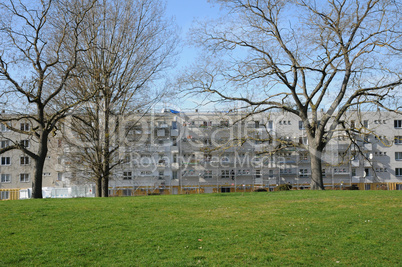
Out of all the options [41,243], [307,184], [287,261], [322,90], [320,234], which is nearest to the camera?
[287,261]

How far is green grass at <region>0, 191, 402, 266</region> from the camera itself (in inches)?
306

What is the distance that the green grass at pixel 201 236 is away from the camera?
25.5 ft

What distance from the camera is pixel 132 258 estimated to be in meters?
7.71

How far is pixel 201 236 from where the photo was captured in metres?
9.15

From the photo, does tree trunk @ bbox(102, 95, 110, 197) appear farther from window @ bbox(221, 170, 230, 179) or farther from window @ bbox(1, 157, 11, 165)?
window @ bbox(1, 157, 11, 165)

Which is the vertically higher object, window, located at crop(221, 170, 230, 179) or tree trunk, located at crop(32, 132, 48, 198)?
tree trunk, located at crop(32, 132, 48, 198)

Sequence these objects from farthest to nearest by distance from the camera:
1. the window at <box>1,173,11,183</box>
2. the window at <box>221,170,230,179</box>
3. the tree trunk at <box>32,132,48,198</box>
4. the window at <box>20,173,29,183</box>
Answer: the window at <box>221,170,230,179</box>
the window at <box>1,173,11,183</box>
the window at <box>20,173,29,183</box>
the tree trunk at <box>32,132,48,198</box>

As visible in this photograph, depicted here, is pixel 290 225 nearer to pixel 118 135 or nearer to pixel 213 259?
pixel 213 259

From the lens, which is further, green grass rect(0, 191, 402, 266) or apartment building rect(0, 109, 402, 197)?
apartment building rect(0, 109, 402, 197)

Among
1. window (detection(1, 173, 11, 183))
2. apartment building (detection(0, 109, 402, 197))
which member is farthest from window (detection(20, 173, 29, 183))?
window (detection(1, 173, 11, 183))

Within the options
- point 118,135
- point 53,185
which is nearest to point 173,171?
point 53,185

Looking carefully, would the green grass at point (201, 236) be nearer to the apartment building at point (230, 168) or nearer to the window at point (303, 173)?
the apartment building at point (230, 168)

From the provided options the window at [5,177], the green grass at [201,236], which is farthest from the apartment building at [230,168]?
the green grass at [201,236]

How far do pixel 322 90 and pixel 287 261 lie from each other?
1707cm
